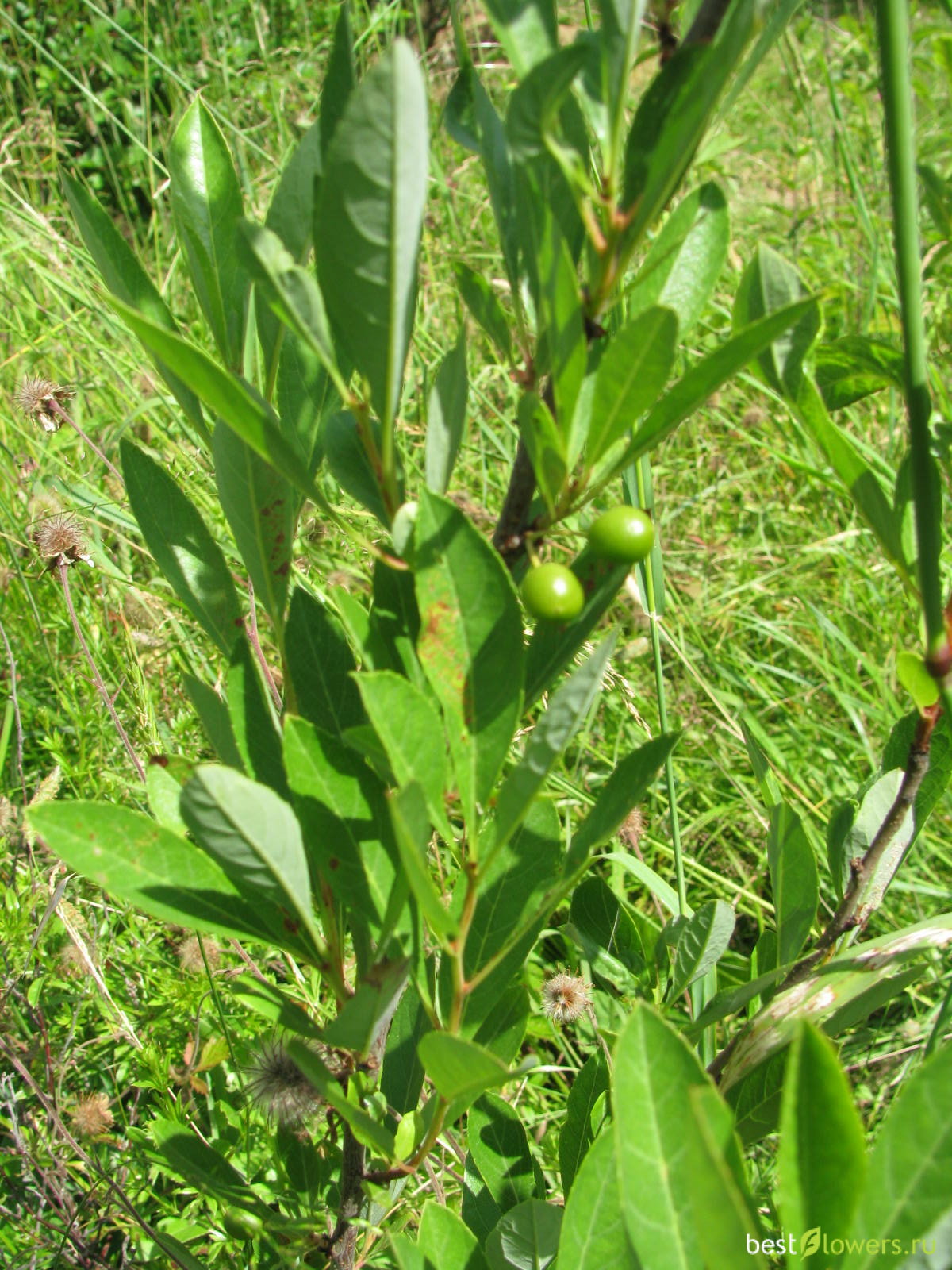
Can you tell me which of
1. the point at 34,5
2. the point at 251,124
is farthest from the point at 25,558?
the point at 34,5

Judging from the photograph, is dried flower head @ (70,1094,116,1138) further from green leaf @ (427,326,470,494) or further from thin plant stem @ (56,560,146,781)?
green leaf @ (427,326,470,494)

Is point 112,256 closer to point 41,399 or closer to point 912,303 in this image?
point 912,303

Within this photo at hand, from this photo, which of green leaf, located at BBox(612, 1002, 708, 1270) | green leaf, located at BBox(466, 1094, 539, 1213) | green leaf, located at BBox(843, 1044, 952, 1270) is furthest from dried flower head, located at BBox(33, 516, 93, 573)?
green leaf, located at BBox(843, 1044, 952, 1270)

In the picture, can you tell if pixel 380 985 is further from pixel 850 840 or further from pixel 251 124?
pixel 251 124

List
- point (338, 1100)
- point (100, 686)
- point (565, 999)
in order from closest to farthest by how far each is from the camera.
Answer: point (338, 1100) → point (565, 999) → point (100, 686)

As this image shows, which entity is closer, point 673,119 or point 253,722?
point 673,119

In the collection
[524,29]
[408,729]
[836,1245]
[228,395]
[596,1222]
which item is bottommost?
[596,1222]

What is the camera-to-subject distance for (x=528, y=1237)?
814mm

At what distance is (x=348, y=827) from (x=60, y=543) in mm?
1103

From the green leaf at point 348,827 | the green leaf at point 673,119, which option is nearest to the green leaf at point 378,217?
the green leaf at point 673,119

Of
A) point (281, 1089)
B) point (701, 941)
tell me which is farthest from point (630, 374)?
point (281, 1089)

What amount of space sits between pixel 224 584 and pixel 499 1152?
0.58 meters

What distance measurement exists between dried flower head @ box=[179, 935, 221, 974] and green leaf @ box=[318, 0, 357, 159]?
3.83 feet

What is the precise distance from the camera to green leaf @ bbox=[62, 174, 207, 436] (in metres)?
0.71
